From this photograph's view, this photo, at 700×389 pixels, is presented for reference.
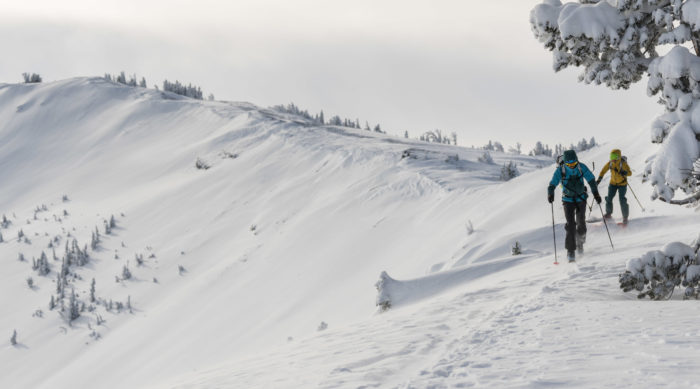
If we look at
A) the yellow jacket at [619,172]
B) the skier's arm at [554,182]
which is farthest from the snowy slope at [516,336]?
the skier's arm at [554,182]

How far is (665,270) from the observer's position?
7984mm

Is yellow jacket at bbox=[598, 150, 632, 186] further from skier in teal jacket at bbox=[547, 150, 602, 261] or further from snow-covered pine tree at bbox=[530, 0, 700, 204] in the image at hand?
snow-covered pine tree at bbox=[530, 0, 700, 204]

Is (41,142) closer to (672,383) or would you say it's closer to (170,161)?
(170,161)

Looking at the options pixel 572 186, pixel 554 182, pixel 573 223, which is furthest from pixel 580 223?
pixel 554 182

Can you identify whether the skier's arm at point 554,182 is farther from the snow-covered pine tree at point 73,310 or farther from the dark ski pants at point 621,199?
the snow-covered pine tree at point 73,310

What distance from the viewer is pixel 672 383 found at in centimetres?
A: 456

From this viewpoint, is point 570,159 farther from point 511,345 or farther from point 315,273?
point 315,273

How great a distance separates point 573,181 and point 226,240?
15328 mm

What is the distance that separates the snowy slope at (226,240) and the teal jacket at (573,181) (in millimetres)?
3698

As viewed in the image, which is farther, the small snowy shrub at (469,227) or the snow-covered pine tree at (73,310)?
the snow-covered pine tree at (73,310)

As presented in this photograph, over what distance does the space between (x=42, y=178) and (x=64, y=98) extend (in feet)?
63.4

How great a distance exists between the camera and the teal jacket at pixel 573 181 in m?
10.9

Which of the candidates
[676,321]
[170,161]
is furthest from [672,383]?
[170,161]

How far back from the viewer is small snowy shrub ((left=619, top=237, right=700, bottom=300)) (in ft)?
25.8
